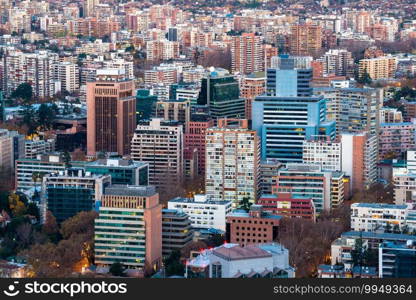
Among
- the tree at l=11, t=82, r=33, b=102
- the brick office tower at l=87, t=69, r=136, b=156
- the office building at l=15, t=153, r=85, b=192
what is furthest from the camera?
the tree at l=11, t=82, r=33, b=102

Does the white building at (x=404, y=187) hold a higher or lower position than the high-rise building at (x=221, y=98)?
lower

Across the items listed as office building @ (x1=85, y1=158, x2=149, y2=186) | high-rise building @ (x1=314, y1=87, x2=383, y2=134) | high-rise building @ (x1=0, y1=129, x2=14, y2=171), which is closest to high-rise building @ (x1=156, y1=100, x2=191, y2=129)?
high-rise building @ (x1=314, y1=87, x2=383, y2=134)

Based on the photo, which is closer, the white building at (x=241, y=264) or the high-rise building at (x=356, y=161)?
the white building at (x=241, y=264)

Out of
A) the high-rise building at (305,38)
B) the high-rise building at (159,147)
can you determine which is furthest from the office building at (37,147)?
the high-rise building at (305,38)

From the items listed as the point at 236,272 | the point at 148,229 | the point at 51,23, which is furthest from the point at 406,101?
the point at 51,23

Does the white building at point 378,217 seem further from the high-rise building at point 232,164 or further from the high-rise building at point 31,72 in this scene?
the high-rise building at point 31,72

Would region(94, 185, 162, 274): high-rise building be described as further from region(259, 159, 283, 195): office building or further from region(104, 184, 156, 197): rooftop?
region(259, 159, 283, 195): office building

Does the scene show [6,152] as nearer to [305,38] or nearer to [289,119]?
[289,119]
